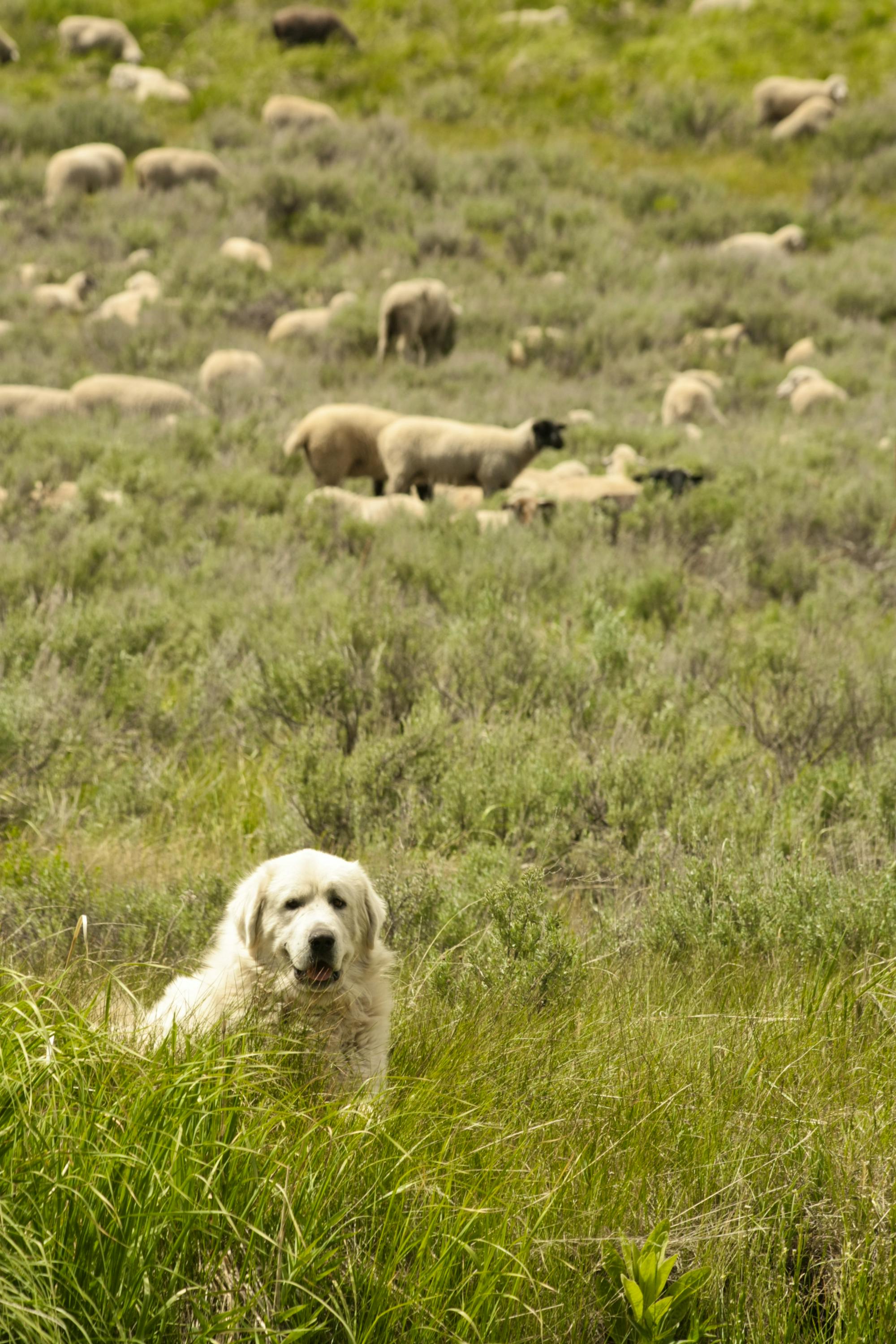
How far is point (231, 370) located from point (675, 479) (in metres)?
6.97

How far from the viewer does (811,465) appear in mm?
12391

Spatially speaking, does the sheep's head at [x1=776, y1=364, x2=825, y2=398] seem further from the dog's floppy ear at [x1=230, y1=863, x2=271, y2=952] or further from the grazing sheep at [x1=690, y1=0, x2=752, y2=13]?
the grazing sheep at [x1=690, y1=0, x2=752, y2=13]

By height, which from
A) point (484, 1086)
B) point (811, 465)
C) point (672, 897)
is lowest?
point (811, 465)

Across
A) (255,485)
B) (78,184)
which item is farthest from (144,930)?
(78,184)

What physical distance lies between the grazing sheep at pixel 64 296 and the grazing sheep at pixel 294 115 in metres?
11.7

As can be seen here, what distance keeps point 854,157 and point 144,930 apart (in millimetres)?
30535

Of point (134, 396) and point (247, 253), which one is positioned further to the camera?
point (247, 253)

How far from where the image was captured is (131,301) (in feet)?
58.0

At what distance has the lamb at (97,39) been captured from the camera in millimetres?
33156

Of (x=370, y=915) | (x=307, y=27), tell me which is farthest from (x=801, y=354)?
(x=307, y=27)

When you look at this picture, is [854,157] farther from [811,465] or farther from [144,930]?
[144,930]

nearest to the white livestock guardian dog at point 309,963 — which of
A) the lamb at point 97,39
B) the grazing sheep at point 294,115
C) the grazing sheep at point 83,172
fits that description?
the grazing sheep at point 83,172

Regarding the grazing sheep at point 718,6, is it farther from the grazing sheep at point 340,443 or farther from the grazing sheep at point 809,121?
the grazing sheep at point 340,443

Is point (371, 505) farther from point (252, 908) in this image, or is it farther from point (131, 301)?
point (131, 301)
